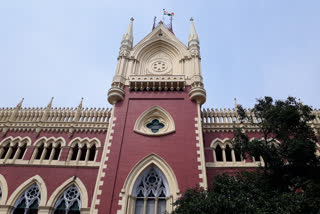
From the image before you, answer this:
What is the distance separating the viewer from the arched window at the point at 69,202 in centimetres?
1365

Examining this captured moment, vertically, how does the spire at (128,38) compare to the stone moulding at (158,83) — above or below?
above

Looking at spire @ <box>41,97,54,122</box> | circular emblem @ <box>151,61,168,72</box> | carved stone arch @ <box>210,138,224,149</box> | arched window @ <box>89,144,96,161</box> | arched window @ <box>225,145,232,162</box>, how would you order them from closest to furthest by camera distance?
carved stone arch @ <box>210,138,224,149</box> → arched window @ <box>225,145,232,162</box> → arched window @ <box>89,144,96,161</box> → spire @ <box>41,97,54,122</box> → circular emblem @ <box>151,61,168,72</box>

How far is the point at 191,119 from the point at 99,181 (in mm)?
7147

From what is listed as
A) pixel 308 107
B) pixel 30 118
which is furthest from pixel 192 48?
pixel 30 118

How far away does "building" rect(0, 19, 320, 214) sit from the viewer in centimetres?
1321

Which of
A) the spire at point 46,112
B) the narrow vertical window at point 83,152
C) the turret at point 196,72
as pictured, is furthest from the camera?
the spire at point 46,112

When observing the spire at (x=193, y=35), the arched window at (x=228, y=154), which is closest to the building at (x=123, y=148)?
the arched window at (x=228, y=154)

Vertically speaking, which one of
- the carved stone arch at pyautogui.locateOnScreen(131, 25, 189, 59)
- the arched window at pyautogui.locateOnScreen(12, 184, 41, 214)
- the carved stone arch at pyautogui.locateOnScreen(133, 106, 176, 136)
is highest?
the carved stone arch at pyautogui.locateOnScreen(131, 25, 189, 59)

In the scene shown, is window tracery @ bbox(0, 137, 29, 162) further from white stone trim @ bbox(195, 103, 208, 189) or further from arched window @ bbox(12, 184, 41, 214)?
white stone trim @ bbox(195, 103, 208, 189)

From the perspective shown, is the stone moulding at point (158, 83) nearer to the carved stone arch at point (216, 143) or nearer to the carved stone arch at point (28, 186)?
the carved stone arch at point (216, 143)

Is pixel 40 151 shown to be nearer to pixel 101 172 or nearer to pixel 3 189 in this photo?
pixel 3 189

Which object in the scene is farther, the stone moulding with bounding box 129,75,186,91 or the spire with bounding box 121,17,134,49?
the spire with bounding box 121,17,134,49

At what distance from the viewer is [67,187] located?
47.2 ft

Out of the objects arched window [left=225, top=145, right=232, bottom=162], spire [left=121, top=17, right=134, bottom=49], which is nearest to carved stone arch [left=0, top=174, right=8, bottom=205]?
spire [left=121, top=17, right=134, bottom=49]
